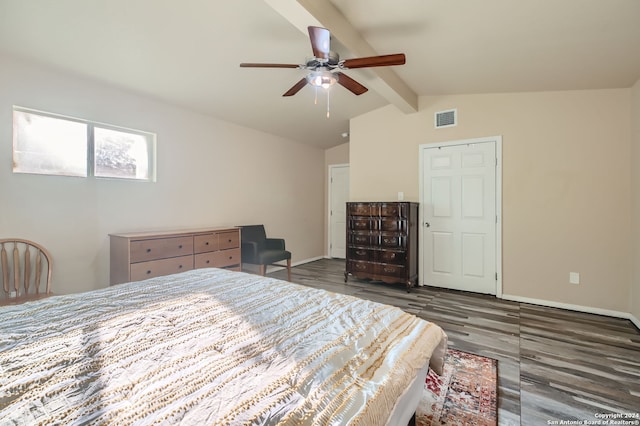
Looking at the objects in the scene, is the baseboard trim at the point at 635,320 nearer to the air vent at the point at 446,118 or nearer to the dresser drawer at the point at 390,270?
the dresser drawer at the point at 390,270

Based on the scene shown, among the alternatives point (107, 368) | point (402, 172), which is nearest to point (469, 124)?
point (402, 172)

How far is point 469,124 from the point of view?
3906 millimetres

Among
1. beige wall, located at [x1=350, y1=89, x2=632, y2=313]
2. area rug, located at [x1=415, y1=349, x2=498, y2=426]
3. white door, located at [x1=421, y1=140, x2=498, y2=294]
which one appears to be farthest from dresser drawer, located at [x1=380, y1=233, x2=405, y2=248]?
area rug, located at [x1=415, y1=349, x2=498, y2=426]

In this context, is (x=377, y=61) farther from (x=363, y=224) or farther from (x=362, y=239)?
(x=362, y=239)

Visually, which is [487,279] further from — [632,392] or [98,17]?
[98,17]

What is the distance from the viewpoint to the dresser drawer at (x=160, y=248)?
2939mm

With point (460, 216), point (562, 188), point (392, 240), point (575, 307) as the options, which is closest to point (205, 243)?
point (392, 240)

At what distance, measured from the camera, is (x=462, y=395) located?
1800 mm

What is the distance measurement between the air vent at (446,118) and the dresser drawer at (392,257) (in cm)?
185

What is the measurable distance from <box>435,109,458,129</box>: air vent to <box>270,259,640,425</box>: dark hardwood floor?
2.28m

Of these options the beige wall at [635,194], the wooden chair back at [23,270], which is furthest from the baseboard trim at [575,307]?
the wooden chair back at [23,270]

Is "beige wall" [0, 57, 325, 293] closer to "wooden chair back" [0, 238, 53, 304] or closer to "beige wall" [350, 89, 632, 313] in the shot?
"wooden chair back" [0, 238, 53, 304]

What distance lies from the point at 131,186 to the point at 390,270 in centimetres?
337

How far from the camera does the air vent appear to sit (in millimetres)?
3996
